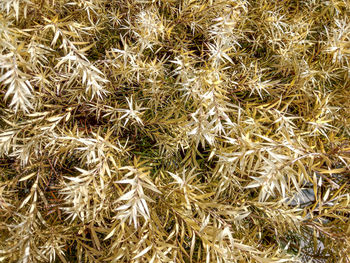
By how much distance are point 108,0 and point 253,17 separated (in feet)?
2.24

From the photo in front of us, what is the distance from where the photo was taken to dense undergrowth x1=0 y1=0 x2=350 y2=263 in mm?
841

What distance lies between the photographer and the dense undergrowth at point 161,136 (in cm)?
84

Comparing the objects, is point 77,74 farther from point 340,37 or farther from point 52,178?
point 340,37

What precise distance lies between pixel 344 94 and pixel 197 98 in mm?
764

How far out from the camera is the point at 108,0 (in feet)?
3.58

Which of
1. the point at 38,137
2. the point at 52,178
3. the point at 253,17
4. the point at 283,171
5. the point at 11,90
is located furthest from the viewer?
the point at 253,17

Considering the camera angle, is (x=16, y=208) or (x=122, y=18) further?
(x=122, y=18)

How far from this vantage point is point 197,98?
94 centimetres

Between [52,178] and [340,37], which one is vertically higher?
[340,37]

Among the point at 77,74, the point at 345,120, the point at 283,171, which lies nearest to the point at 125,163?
the point at 77,74

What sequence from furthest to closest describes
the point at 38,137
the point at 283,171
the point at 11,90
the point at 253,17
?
the point at 253,17, the point at 38,137, the point at 283,171, the point at 11,90

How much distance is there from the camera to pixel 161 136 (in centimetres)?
102

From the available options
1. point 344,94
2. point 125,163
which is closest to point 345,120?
point 344,94

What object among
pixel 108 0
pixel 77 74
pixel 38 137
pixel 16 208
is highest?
pixel 108 0
